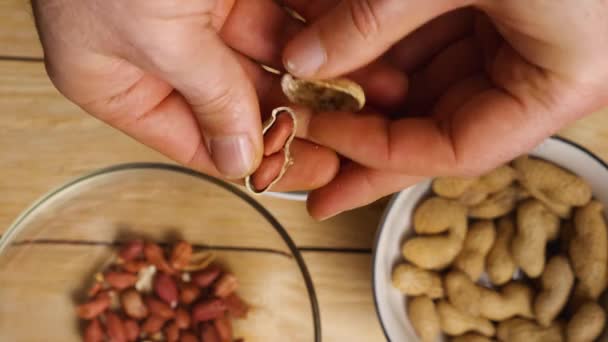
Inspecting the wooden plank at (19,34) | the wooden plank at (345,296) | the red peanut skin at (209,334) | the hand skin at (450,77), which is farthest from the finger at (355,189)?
the wooden plank at (19,34)

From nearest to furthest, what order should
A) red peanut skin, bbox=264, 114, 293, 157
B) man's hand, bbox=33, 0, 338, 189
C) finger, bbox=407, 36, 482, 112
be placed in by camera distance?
man's hand, bbox=33, 0, 338, 189, red peanut skin, bbox=264, 114, 293, 157, finger, bbox=407, 36, 482, 112

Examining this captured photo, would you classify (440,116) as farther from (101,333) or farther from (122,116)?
(101,333)

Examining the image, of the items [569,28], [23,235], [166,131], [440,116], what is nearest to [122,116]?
[166,131]

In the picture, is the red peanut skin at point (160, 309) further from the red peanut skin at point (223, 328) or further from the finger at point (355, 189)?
the finger at point (355, 189)

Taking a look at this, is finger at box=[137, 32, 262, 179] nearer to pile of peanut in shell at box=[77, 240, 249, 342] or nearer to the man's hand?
the man's hand

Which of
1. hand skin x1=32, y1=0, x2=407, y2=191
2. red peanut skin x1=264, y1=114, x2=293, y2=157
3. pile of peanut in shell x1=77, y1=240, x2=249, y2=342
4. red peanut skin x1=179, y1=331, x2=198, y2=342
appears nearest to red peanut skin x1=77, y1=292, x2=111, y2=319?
pile of peanut in shell x1=77, y1=240, x2=249, y2=342

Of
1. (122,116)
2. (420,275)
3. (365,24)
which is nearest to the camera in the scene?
(365,24)
